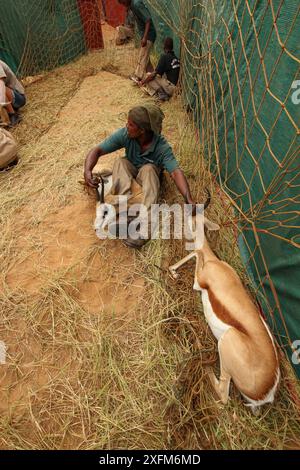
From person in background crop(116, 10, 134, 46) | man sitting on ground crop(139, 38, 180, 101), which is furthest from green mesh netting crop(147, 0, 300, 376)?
person in background crop(116, 10, 134, 46)

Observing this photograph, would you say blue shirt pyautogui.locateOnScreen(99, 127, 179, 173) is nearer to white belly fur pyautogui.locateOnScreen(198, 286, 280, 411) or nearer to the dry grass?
the dry grass

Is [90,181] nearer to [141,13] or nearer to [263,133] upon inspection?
[263,133]

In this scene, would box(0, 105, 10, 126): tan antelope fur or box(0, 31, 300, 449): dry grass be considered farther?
box(0, 105, 10, 126): tan antelope fur

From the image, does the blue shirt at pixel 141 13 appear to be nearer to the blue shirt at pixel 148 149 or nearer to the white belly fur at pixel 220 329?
the blue shirt at pixel 148 149

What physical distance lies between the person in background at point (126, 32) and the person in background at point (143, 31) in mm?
2094

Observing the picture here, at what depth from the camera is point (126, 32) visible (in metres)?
7.22

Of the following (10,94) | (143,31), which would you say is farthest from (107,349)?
(143,31)

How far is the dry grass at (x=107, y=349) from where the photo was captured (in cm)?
165

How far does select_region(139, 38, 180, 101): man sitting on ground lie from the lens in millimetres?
4645

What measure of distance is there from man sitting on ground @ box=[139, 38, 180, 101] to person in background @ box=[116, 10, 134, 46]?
3.23 m

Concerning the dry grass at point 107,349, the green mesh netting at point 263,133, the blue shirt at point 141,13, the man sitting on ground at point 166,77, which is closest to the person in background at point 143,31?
the blue shirt at point 141,13

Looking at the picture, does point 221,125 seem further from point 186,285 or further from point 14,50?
point 14,50

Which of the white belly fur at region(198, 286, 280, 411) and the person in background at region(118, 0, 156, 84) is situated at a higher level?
the person in background at region(118, 0, 156, 84)
